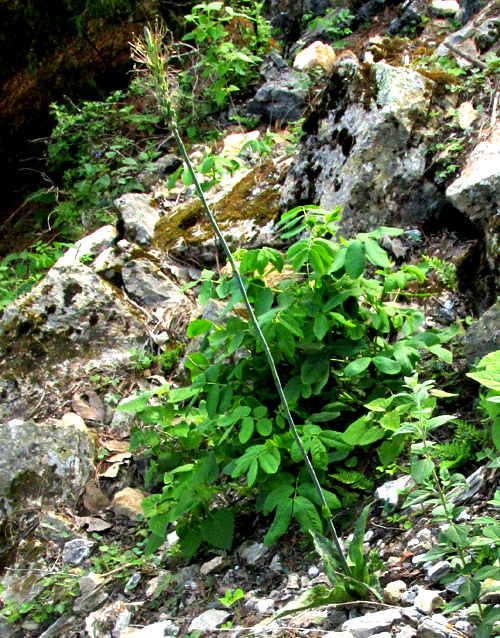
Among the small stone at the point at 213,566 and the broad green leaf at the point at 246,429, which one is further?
the small stone at the point at 213,566

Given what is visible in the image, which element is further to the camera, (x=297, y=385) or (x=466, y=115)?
(x=466, y=115)

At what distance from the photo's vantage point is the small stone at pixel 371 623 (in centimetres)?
208

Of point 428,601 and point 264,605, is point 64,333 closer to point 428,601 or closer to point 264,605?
point 264,605

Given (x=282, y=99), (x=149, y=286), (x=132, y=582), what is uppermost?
(x=282, y=99)

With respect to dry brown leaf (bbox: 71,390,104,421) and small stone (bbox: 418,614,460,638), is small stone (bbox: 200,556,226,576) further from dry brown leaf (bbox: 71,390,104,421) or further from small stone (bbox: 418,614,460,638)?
dry brown leaf (bbox: 71,390,104,421)

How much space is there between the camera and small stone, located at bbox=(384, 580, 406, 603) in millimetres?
2277

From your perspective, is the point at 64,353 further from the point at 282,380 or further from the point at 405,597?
the point at 405,597

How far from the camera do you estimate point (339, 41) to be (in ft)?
25.2

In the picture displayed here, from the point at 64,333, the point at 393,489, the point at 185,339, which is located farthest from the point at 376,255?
the point at 64,333

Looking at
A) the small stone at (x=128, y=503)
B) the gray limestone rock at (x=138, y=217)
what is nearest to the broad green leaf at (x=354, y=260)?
the small stone at (x=128, y=503)

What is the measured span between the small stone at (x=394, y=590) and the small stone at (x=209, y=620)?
0.70 meters

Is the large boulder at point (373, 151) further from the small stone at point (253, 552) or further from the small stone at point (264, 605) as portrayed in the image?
the small stone at point (264, 605)

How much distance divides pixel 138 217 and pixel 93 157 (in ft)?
7.32

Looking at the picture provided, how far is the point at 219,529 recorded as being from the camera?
9.94 ft
